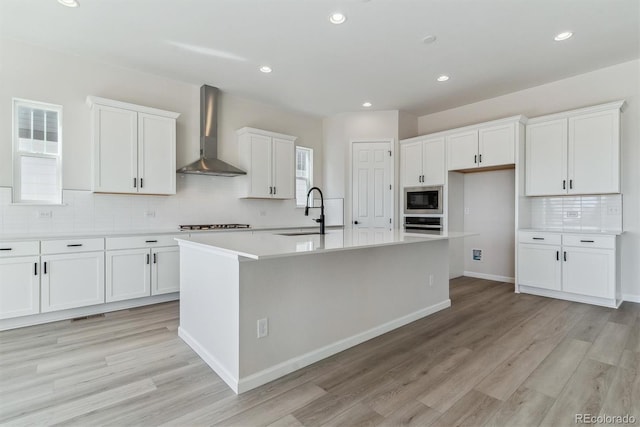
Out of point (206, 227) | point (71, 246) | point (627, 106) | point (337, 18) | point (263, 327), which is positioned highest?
point (337, 18)

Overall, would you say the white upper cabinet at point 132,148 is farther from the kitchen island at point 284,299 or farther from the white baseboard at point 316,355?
the white baseboard at point 316,355

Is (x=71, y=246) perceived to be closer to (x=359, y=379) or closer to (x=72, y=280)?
(x=72, y=280)

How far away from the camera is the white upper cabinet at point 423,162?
496 cm

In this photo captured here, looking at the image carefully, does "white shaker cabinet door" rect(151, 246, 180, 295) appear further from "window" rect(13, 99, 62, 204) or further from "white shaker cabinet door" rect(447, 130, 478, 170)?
"white shaker cabinet door" rect(447, 130, 478, 170)

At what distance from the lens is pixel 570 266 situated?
12.4 ft

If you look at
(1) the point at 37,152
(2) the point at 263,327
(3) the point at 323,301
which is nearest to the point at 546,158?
(3) the point at 323,301

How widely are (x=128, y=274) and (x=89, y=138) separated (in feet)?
5.53

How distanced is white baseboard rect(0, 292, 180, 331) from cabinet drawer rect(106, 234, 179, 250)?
0.65 m

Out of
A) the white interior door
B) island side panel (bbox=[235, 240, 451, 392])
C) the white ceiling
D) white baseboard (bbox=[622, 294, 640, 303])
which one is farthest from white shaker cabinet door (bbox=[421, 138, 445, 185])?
white baseboard (bbox=[622, 294, 640, 303])

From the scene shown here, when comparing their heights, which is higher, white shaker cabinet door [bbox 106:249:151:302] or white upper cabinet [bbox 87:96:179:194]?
white upper cabinet [bbox 87:96:179:194]

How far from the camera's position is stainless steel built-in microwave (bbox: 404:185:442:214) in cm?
497

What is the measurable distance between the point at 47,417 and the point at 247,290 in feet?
4.02

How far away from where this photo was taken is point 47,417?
166 cm

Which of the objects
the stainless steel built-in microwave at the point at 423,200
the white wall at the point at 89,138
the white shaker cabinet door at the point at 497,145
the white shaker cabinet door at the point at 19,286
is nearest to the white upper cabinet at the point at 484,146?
the white shaker cabinet door at the point at 497,145
